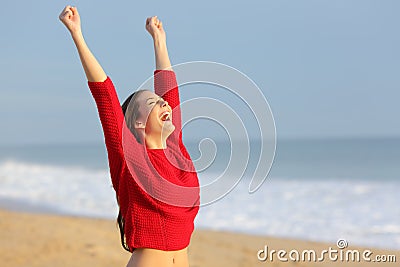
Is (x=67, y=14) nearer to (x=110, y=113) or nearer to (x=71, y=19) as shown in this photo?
(x=71, y=19)

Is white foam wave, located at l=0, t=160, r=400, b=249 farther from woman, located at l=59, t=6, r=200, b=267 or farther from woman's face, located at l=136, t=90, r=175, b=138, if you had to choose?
woman's face, located at l=136, t=90, r=175, b=138

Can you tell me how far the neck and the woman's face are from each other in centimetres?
2

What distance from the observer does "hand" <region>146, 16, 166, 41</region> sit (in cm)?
279

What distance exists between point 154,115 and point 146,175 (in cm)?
23

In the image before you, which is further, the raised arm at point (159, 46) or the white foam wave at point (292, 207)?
the white foam wave at point (292, 207)

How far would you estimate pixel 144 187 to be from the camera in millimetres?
2422

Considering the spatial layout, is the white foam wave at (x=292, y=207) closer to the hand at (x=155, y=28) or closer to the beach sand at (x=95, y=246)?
the beach sand at (x=95, y=246)

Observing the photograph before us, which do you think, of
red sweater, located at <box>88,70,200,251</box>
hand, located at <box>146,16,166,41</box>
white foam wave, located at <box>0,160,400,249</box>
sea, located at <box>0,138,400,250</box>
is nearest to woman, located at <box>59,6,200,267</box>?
red sweater, located at <box>88,70,200,251</box>

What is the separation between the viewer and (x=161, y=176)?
2.44m

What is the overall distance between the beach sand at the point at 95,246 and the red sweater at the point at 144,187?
13.3ft

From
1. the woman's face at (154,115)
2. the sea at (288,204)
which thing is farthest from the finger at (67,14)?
the sea at (288,204)

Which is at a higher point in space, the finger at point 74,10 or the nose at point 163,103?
the finger at point 74,10

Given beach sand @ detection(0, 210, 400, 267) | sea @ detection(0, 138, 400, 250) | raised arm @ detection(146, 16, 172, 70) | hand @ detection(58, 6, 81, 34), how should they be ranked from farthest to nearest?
sea @ detection(0, 138, 400, 250) → beach sand @ detection(0, 210, 400, 267) → raised arm @ detection(146, 16, 172, 70) → hand @ detection(58, 6, 81, 34)

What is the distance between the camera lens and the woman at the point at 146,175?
2.36 meters
